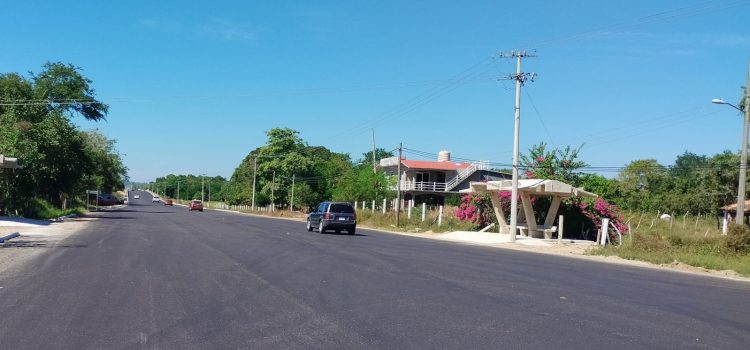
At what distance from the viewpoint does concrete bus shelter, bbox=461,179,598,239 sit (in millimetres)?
37688

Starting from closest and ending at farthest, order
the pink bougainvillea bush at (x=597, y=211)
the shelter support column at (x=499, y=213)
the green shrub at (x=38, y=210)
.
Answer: the green shrub at (x=38, y=210), the shelter support column at (x=499, y=213), the pink bougainvillea bush at (x=597, y=211)

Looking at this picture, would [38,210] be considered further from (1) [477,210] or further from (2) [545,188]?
(2) [545,188]

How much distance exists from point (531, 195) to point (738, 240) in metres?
18.4

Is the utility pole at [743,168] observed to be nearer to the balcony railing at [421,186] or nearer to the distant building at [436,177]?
the distant building at [436,177]

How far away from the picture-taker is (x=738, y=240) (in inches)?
987

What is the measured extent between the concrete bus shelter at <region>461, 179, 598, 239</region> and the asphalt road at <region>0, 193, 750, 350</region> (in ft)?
63.0

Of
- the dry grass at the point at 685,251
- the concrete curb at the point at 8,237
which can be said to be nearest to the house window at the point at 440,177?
A: the dry grass at the point at 685,251

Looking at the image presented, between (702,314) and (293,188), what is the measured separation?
80743 millimetres

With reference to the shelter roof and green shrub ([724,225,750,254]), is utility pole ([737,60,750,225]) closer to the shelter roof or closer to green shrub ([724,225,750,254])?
green shrub ([724,225,750,254])

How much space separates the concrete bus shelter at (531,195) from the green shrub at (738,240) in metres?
12.5

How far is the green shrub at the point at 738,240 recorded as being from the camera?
25.0 m

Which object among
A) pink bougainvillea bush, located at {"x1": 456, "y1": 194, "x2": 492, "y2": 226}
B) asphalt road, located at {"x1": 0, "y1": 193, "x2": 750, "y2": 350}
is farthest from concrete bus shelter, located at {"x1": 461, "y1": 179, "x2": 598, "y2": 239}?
asphalt road, located at {"x1": 0, "y1": 193, "x2": 750, "y2": 350}

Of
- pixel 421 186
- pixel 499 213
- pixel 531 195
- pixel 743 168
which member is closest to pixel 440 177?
pixel 421 186

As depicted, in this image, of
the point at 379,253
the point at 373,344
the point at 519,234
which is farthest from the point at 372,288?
the point at 519,234
